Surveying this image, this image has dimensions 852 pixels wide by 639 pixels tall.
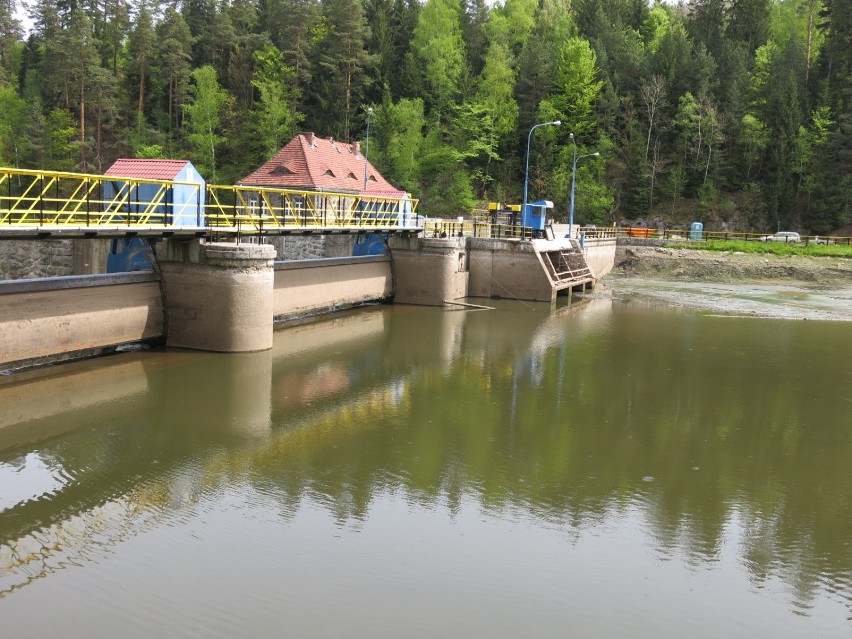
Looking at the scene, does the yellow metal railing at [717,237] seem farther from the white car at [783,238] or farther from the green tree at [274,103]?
the green tree at [274,103]

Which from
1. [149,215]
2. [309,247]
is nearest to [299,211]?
[149,215]

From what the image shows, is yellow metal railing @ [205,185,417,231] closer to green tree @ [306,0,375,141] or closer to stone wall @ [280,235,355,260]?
stone wall @ [280,235,355,260]

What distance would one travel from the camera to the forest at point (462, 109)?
227 feet

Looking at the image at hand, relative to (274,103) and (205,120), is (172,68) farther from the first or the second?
(274,103)

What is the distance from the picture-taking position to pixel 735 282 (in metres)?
48.4

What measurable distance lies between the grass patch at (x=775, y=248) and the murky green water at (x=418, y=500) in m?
33.7

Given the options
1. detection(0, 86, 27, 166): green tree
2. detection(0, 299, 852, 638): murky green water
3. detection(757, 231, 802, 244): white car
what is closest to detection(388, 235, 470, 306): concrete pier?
detection(0, 299, 852, 638): murky green water

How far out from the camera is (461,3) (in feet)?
302

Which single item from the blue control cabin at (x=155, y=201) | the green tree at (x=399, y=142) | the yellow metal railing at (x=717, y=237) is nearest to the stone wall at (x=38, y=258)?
the blue control cabin at (x=155, y=201)

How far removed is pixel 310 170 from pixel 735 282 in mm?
26105

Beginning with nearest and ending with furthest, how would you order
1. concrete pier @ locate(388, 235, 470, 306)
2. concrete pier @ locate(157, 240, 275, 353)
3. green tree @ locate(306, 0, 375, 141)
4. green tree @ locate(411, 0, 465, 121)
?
concrete pier @ locate(157, 240, 275, 353) < concrete pier @ locate(388, 235, 470, 306) < green tree @ locate(306, 0, 375, 141) < green tree @ locate(411, 0, 465, 121)

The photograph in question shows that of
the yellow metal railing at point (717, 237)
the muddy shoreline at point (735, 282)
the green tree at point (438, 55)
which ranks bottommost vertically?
the muddy shoreline at point (735, 282)

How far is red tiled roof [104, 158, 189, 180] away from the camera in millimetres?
24953

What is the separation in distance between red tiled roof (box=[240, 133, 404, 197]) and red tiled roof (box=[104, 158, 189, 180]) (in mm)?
21442
